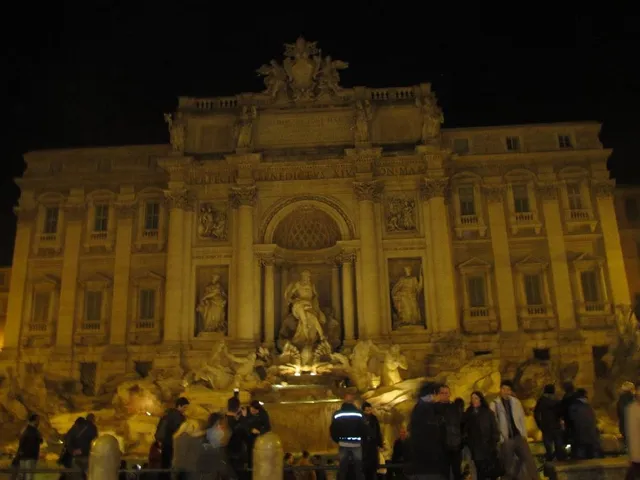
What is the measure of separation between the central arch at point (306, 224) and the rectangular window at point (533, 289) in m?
9.06

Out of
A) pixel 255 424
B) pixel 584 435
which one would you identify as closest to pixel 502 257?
pixel 584 435

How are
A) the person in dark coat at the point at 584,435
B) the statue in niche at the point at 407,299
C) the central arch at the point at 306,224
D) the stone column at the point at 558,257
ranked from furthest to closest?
the central arch at the point at 306,224 < the stone column at the point at 558,257 < the statue in niche at the point at 407,299 < the person in dark coat at the point at 584,435

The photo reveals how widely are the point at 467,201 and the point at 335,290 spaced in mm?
8280

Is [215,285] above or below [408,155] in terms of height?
below

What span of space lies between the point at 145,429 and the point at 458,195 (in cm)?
1872

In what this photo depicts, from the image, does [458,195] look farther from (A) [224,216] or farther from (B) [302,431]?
(B) [302,431]

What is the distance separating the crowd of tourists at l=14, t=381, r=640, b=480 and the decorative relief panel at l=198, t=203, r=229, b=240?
18257 mm

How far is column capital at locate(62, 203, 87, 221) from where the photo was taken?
3234 cm

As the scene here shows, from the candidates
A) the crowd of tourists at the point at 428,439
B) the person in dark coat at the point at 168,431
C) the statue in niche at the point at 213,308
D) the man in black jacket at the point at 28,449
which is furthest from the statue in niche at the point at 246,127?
the person in dark coat at the point at 168,431

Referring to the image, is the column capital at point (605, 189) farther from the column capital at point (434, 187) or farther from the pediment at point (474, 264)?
the column capital at point (434, 187)

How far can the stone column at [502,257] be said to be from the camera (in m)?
29.5

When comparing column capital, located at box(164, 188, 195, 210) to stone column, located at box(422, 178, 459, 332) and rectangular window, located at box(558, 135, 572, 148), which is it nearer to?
stone column, located at box(422, 178, 459, 332)

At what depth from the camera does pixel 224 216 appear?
30.4 m

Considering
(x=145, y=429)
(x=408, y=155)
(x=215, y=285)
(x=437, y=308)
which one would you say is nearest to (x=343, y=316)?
(x=437, y=308)
